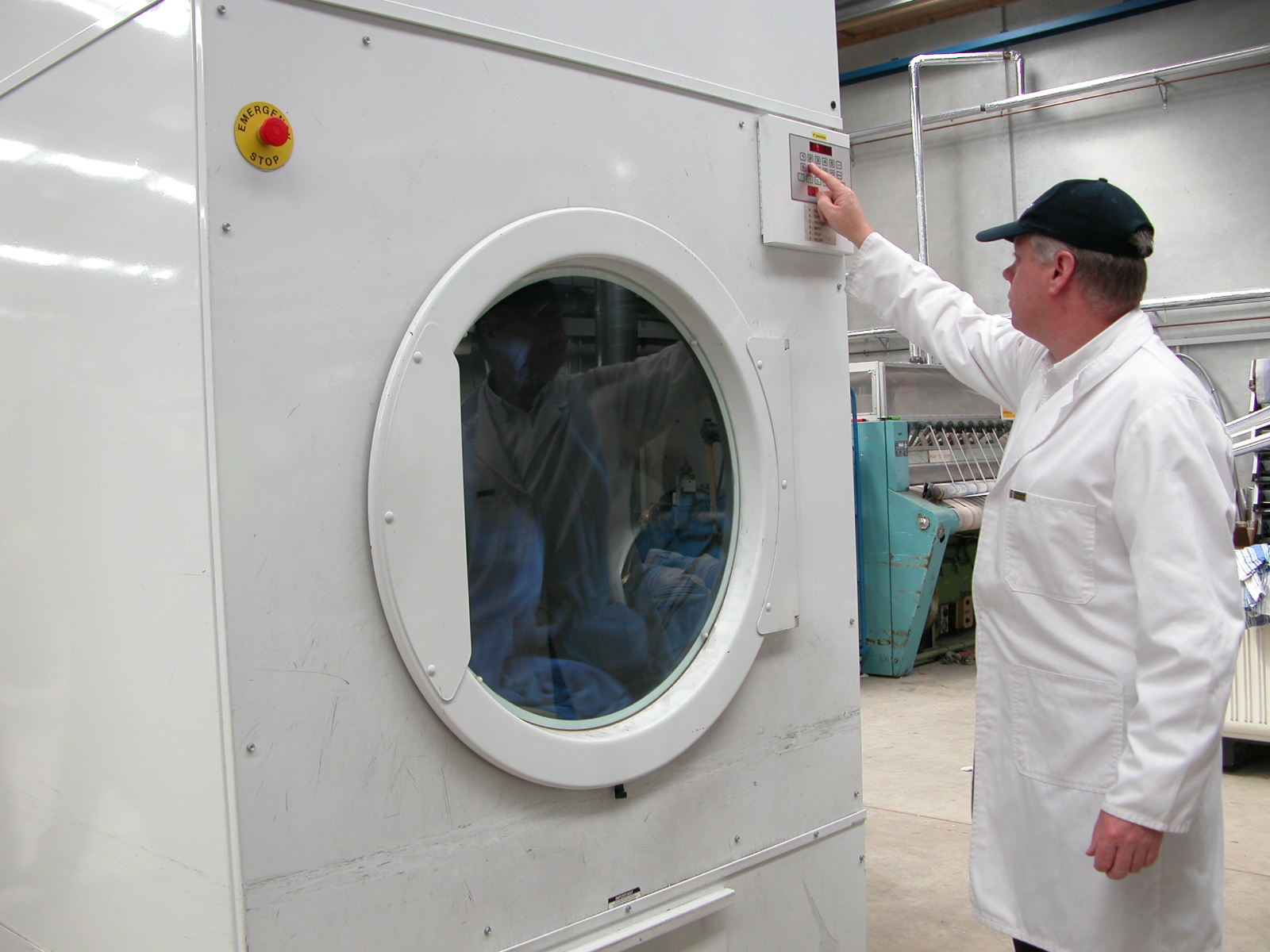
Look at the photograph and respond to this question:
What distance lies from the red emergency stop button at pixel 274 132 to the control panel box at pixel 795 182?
0.75 metres

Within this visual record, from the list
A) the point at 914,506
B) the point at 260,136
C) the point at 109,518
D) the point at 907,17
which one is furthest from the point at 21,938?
the point at 907,17

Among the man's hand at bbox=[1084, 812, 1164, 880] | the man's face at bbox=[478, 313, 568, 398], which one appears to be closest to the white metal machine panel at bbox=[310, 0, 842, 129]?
the man's face at bbox=[478, 313, 568, 398]

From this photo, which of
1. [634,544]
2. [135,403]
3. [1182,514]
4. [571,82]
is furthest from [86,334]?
[1182,514]

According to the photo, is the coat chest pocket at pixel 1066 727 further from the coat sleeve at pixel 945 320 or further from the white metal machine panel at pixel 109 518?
the white metal machine panel at pixel 109 518

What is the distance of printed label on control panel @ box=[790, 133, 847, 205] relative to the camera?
1.62m

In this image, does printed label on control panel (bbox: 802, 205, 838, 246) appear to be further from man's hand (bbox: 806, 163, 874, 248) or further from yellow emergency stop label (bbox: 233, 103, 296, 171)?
yellow emergency stop label (bbox: 233, 103, 296, 171)

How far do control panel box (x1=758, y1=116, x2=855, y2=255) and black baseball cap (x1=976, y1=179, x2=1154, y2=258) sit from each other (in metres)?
0.29

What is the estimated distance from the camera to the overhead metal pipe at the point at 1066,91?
542cm

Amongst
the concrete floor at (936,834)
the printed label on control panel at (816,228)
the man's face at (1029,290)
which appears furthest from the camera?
the concrete floor at (936,834)

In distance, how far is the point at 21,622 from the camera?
1.45 m

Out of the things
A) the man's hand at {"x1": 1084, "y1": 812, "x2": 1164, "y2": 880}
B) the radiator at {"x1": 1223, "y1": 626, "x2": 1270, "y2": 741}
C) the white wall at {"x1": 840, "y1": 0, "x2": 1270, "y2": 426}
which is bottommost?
the radiator at {"x1": 1223, "y1": 626, "x2": 1270, "y2": 741}

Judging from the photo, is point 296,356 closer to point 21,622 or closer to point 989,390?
point 21,622

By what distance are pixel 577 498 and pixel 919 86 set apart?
590 cm

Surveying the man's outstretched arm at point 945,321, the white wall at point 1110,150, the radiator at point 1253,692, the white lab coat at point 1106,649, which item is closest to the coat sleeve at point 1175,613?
the white lab coat at point 1106,649
